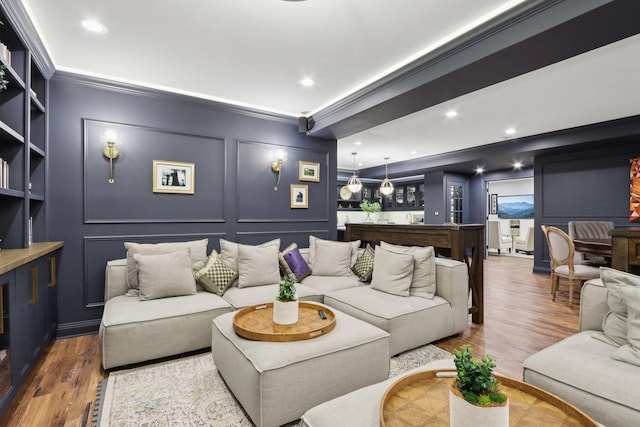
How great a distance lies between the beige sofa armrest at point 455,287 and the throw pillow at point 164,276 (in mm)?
2369

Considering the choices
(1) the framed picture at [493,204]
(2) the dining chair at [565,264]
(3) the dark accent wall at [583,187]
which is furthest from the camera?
(1) the framed picture at [493,204]

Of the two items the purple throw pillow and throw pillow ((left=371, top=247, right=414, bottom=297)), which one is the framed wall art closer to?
throw pillow ((left=371, top=247, right=414, bottom=297))

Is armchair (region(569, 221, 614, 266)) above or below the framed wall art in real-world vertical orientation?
below

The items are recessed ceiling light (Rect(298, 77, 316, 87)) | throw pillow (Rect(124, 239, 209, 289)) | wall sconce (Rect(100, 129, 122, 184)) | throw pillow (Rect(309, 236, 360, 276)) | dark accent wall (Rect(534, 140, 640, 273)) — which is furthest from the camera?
dark accent wall (Rect(534, 140, 640, 273))

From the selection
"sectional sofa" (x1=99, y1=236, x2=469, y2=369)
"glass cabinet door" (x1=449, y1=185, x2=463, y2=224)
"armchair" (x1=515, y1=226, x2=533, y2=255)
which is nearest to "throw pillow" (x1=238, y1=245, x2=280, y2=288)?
"sectional sofa" (x1=99, y1=236, x2=469, y2=369)

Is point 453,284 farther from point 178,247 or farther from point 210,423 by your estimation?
point 178,247

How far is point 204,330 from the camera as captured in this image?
8.90ft

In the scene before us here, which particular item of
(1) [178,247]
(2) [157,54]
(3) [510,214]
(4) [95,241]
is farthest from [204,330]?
(3) [510,214]

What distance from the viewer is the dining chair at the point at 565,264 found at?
4.25 m

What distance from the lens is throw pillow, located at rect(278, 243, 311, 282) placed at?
12.3 ft

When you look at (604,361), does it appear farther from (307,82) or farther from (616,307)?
(307,82)

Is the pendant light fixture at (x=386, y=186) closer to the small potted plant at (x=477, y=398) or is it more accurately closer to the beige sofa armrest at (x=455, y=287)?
the beige sofa armrest at (x=455, y=287)

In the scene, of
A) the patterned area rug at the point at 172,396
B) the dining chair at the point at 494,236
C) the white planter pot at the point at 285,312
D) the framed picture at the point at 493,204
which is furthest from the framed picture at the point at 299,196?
the framed picture at the point at 493,204

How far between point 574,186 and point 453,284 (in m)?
5.02
